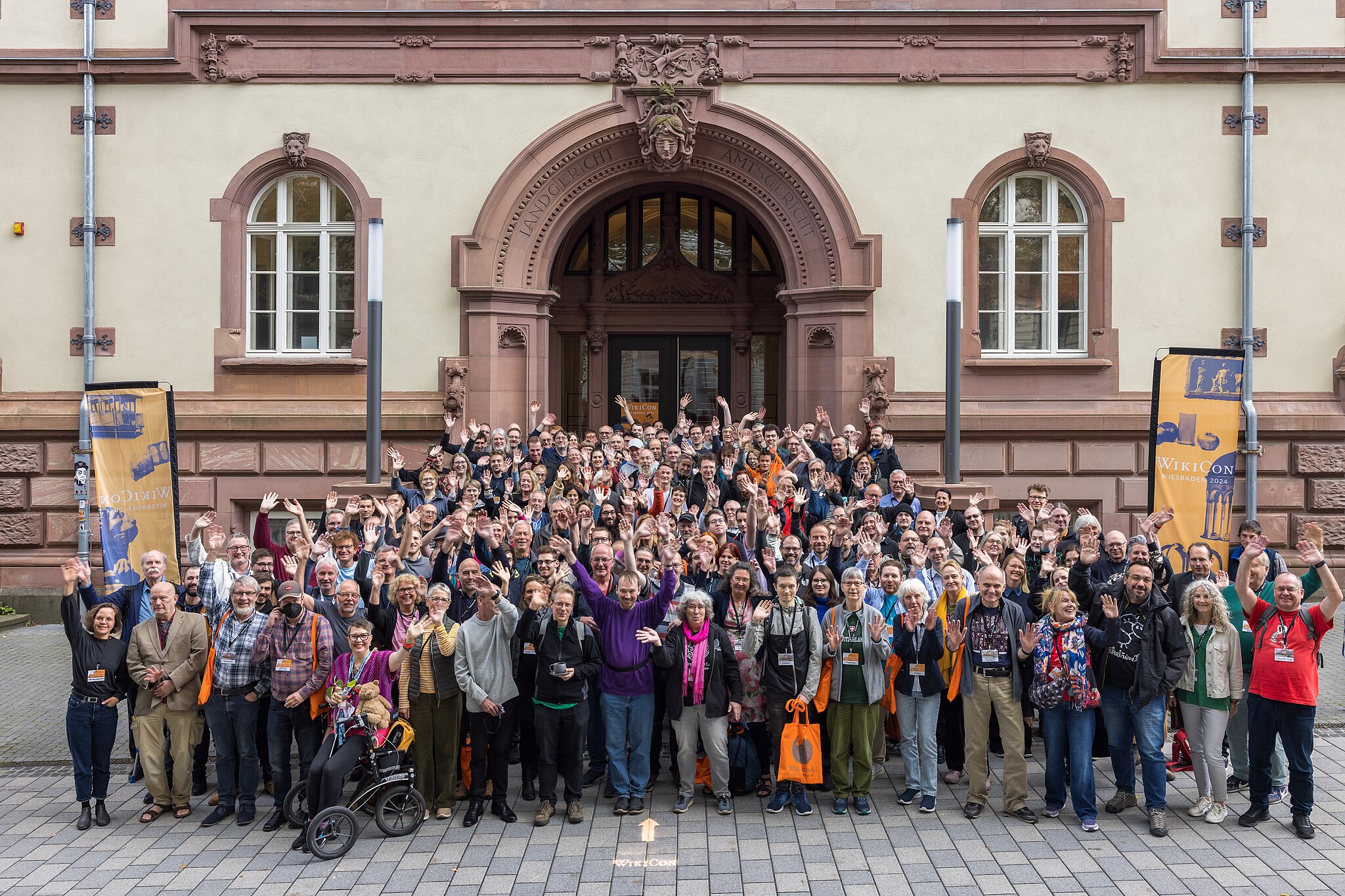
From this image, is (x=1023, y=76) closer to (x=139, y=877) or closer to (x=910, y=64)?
(x=910, y=64)

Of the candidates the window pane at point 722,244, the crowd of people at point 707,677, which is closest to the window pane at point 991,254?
the window pane at point 722,244

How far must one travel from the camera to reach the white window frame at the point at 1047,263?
50.5 feet

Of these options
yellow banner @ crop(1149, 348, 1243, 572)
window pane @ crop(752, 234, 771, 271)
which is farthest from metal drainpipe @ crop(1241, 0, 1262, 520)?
window pane @ crop(752, 234, 771, 271)

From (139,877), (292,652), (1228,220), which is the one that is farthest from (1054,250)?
(139,877)

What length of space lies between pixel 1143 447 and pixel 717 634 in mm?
9624

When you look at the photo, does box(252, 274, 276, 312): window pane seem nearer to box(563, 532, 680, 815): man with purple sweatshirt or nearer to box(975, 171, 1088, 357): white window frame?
box(563, 532, 680, 815): man with purple sweatshirt

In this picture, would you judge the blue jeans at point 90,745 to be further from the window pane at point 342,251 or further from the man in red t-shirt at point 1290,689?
the window pane at point 342,251

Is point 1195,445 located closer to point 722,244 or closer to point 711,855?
point 711,855

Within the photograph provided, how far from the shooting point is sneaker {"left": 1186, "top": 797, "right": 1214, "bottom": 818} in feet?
25.4

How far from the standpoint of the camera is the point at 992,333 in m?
15.6

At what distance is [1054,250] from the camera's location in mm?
15445

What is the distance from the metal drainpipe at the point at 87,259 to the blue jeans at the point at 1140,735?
12.8 meters

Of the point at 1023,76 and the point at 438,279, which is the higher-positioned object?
the point at 1023,76

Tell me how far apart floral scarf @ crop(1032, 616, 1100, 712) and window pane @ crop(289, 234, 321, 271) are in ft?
38.0
